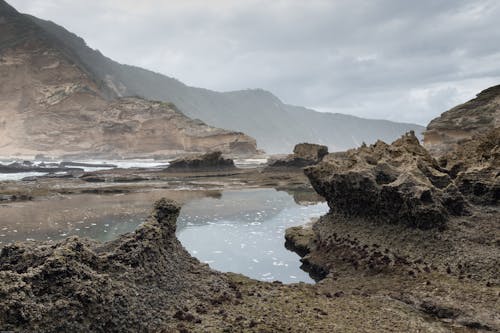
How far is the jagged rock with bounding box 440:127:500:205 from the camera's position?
1944 centimetres

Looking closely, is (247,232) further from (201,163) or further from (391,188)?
(201,163)

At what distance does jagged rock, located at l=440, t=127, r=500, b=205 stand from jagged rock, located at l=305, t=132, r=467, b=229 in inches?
42.2

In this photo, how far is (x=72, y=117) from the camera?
366ft

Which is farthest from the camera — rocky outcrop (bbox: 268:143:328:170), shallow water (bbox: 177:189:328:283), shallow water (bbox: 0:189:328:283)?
rocky outcrop (bbox: 268:143:328:170)

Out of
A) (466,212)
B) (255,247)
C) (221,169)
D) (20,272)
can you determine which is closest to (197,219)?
(255,247)

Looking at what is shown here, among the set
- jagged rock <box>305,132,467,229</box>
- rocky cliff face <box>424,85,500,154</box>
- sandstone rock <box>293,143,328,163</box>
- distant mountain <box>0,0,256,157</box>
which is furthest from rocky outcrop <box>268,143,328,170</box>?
jagged rock <box>305,132,467,229</box>

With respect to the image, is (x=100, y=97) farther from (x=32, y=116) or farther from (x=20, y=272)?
(x=20, y=272)

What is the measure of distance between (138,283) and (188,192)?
34.3m

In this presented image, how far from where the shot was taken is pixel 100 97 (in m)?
118

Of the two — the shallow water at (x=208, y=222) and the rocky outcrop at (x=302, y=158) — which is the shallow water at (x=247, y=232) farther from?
the rocky outcrop at (x=302, y=158)

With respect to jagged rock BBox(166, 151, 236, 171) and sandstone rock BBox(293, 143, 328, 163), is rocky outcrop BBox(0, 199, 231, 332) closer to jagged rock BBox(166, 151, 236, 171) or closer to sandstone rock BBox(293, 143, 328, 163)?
jagged rock BBox(166, 151, 236, 171)

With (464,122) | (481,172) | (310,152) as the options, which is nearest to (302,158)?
(310,152)

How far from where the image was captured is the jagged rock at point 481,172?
63.8ft

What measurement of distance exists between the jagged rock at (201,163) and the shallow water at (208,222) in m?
28.0
